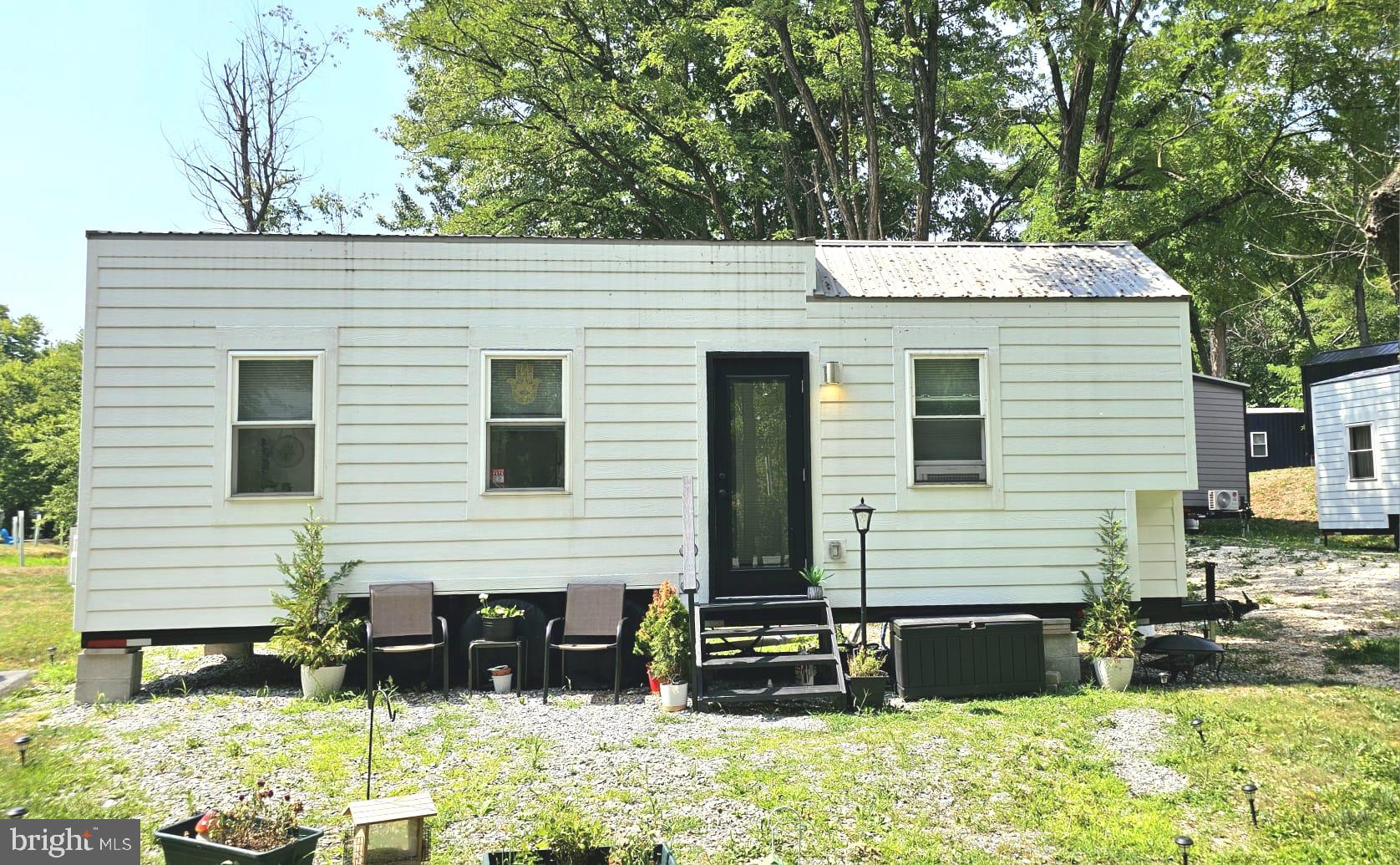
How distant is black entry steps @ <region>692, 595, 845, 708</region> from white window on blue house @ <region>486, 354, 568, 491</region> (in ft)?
5.69

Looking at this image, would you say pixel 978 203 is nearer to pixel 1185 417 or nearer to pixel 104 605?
pixel 1185 417

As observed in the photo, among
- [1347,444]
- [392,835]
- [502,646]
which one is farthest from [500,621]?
[1347,444]

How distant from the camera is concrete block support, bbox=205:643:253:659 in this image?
8773mm

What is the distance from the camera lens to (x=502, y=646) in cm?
711

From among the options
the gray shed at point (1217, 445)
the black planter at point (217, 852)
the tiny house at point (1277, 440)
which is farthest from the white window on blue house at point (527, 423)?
the tiny house at point (1277, 440)

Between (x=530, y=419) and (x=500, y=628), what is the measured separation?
1723 millimetres

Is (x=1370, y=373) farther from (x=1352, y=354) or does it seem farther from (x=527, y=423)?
(x=527, y=423)

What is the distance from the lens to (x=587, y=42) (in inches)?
663

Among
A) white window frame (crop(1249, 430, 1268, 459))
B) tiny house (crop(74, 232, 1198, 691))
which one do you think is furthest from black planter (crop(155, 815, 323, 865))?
white window frame (crop(1249, 430, 1268, 459))

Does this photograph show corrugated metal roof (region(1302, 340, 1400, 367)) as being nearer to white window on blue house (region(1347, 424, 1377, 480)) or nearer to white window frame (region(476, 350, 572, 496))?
white window on blue house (region(1347, 424, 1377, 480))

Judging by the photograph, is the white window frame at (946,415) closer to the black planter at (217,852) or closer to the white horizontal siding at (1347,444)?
the black planter at (217,852)

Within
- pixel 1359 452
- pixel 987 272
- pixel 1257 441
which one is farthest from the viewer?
pixel 1257 441

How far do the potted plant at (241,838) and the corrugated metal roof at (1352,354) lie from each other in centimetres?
1924

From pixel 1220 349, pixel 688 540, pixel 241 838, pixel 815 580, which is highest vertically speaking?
pixel 1220 349
